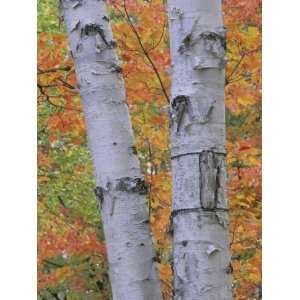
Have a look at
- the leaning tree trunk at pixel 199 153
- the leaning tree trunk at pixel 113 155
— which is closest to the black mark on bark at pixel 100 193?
the leaning tree trunk at pixel 113 155

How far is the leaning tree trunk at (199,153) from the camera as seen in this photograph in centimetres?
105

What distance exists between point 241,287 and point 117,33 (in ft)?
3.33

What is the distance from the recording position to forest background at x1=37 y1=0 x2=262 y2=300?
200cm

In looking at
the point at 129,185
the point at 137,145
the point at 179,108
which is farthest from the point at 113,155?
the point at 137,145

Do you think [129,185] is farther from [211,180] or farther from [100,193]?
[211,180]

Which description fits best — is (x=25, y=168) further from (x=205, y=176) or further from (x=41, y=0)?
(x=205, y=176)

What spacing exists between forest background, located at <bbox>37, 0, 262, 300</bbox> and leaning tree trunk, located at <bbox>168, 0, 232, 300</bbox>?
0.69 metres

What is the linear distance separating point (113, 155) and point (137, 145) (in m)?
0.93

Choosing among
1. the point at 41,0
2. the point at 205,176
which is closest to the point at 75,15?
the point at 205,176

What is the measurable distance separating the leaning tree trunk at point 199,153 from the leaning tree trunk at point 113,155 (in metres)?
0.14

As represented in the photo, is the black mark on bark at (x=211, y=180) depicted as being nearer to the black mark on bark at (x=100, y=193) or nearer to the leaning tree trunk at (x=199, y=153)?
the leaning tree trunk at (x=199, y=153)

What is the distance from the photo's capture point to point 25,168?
79.8 inches
